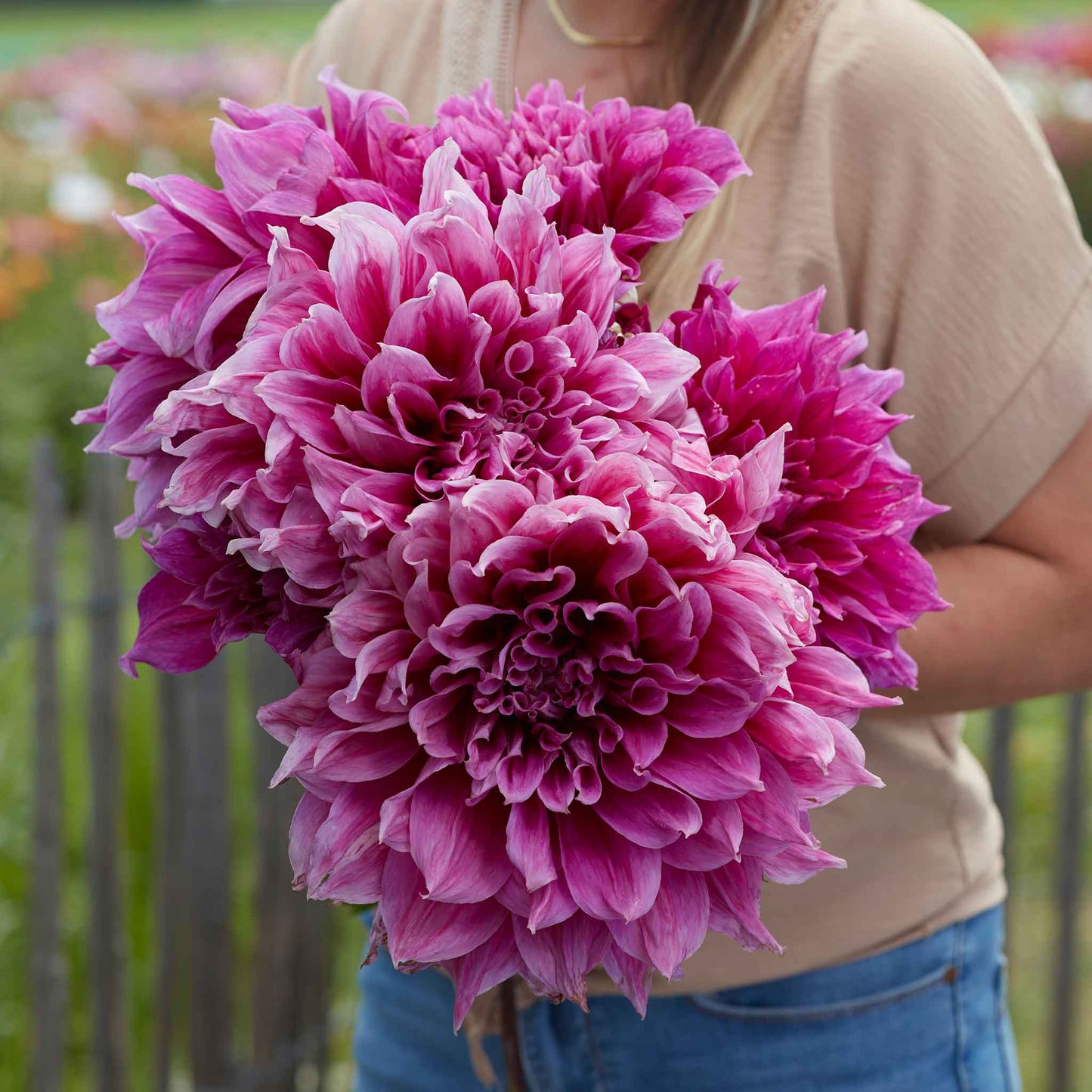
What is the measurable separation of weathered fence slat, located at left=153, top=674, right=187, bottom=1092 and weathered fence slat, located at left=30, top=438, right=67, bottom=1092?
0.49ft

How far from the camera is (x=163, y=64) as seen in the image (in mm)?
5262

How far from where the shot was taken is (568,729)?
0.57m

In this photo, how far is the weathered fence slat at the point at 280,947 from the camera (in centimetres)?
197

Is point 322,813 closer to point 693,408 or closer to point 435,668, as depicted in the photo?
point 435,668

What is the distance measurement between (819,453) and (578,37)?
532mm

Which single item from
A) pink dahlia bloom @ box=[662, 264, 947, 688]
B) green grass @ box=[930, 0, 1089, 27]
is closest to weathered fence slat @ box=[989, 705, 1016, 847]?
pink dahlia bloom @ box=[662, 264, 947, 688]

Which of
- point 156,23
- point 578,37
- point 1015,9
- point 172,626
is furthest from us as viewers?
point 156,23

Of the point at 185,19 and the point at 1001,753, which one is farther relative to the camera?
the point at 185,19

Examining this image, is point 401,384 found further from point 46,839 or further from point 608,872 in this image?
point 46,839

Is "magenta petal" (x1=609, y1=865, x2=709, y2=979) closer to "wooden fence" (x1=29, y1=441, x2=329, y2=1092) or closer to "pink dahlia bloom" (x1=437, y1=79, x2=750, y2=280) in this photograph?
"pink dahlia bloom" (x1=437, y1=79, x2=750, y2=280)

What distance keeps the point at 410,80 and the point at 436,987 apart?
0.72 metres

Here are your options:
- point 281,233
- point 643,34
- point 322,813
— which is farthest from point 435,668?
point 643,34

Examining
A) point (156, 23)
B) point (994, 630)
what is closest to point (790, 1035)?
point (994, 630)

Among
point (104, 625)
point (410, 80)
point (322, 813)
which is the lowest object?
point (104, 625)
